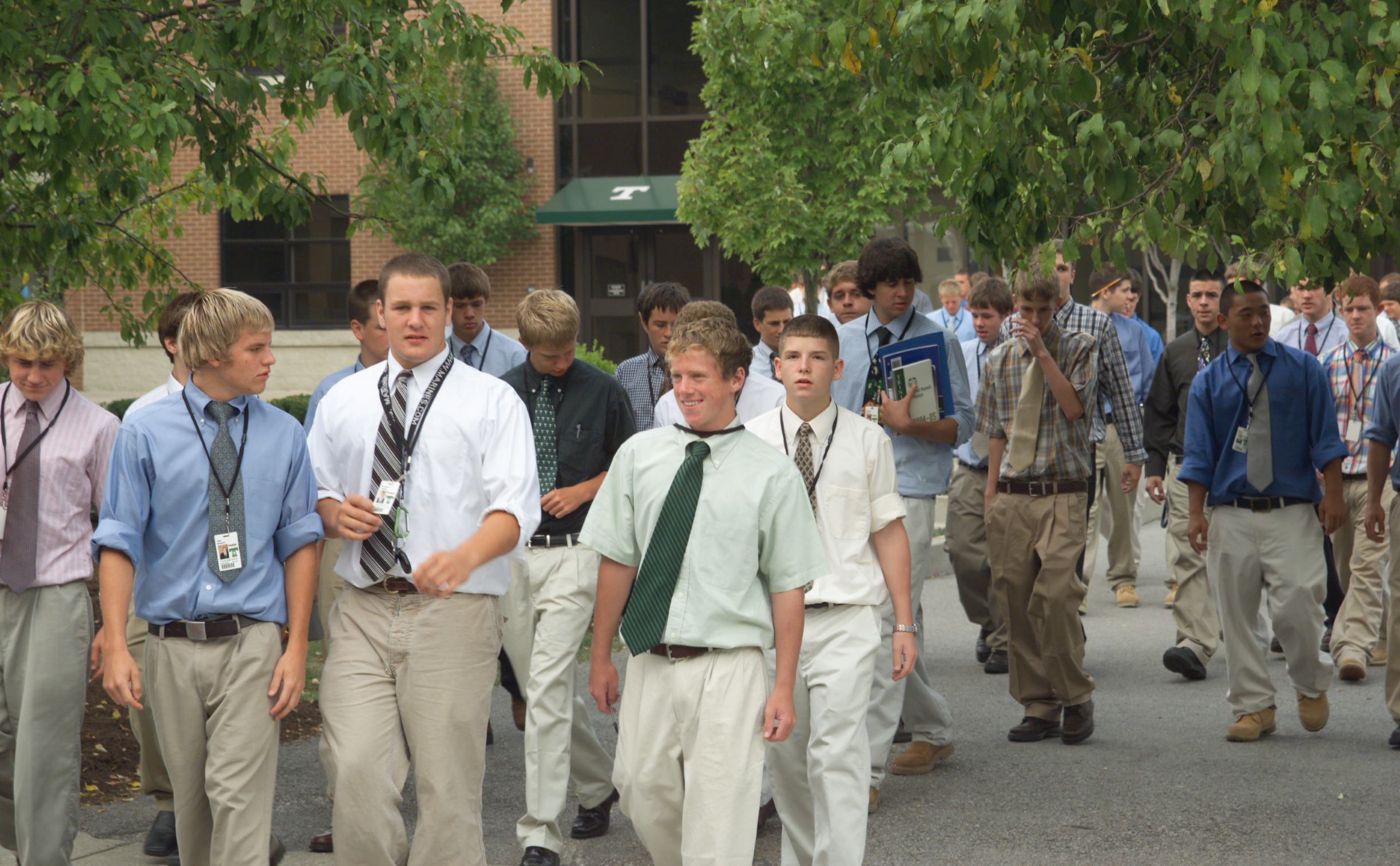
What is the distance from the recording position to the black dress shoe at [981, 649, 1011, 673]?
9.37 meters

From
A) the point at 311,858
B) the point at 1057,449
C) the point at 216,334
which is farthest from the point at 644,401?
the point at 216,334

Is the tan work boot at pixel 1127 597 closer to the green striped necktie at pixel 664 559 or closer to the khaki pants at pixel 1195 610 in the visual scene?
the khaki pants at pixel 1195 610

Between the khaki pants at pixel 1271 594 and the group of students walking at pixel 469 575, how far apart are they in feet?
5.27

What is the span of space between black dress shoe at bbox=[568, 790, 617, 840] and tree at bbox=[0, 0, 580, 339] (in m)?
2.95

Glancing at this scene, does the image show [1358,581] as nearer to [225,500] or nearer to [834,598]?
[834,598]

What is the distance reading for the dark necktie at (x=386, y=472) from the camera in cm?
457

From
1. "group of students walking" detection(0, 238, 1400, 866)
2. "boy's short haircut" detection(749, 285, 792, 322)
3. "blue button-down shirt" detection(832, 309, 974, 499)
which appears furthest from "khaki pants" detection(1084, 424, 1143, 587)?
"group of students walking" detection(0, 238, 1400, 866)

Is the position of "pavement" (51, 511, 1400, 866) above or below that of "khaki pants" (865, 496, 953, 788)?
below

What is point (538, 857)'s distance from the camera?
5.59m

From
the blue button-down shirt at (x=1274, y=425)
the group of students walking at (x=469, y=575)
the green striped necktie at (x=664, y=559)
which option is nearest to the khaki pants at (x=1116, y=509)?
the blue button-down shirt at (x=1274, y=425)

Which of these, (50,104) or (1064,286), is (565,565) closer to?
(50,104)

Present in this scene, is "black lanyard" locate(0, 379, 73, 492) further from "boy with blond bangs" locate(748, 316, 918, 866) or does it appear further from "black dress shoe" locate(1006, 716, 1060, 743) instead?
"black dress shoe" locate(1006, 716, 1060, 743)

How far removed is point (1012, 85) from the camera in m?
5.26

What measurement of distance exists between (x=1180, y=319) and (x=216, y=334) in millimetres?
27774
